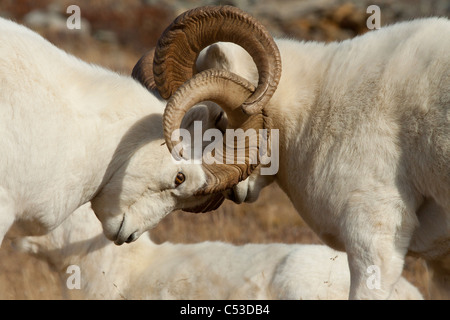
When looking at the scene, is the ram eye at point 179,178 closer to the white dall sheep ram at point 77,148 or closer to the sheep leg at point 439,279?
the white dall sheep ram at point 77,148

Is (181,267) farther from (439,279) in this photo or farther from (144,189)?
(439,279)

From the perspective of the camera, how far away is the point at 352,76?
595 centimetres

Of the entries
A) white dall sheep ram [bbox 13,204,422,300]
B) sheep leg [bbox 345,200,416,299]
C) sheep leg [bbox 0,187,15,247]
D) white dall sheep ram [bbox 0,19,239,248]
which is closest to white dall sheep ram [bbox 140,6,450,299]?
sheep leg [bbox 345,200,416,299]

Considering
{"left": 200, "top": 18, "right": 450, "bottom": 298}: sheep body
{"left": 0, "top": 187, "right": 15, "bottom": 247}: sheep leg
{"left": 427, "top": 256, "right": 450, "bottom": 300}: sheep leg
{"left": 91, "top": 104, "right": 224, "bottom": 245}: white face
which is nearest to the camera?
{"left": 0, "top": 187, "right": 15, "bottom": 247}: sheep leg

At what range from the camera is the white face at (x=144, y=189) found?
19.9ft

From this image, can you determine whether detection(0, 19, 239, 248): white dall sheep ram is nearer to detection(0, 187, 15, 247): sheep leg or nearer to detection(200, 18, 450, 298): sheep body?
detection(0, 187, 15, 247): sheep leg

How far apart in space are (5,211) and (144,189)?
1.07 m

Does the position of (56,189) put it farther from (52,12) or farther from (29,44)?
(52,12)

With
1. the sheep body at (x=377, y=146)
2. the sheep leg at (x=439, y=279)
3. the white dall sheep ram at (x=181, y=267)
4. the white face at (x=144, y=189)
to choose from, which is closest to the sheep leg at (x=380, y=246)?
the sheep body at (x=377, y=146)

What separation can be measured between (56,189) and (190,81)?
1175mm

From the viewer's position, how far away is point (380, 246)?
5.58 metres

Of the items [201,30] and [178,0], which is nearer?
[201,30]

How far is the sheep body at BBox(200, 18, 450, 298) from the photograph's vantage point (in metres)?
5.51

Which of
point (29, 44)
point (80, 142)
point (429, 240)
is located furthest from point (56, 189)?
point (429, 240)
